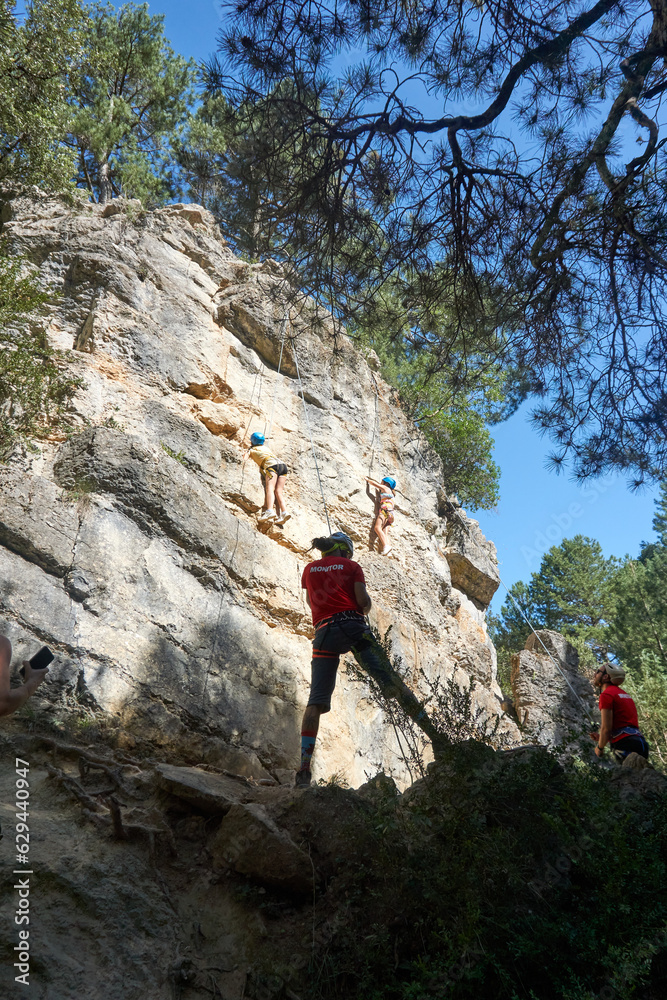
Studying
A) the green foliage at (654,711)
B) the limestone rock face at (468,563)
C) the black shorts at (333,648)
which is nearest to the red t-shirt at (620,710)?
the black shorts at (333,648)

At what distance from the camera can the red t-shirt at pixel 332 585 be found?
465 cm

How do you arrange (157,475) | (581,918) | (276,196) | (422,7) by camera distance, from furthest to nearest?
(157,475)
(276,196)
(422,7)
(581,918)

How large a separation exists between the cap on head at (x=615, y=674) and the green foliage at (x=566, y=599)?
64.3ft

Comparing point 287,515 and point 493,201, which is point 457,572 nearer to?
point 287,515

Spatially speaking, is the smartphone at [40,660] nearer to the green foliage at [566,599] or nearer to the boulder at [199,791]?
the boulder at [199,791]

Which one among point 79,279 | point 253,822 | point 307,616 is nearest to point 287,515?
point 307,616

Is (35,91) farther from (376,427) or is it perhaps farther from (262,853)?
(262,853)

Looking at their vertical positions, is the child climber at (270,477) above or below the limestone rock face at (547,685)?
above

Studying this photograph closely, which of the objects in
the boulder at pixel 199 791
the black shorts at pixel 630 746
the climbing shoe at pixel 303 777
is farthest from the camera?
the black shorts at pixel 630 746

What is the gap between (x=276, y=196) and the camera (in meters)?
4.90

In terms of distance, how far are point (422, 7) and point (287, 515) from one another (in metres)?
5.70

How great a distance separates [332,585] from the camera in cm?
475

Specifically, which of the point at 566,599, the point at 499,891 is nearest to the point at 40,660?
the point at 499,891

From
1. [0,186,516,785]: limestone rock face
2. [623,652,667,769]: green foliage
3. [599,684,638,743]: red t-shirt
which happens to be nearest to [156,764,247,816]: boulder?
[0,186,516,785]: limestone rock face
